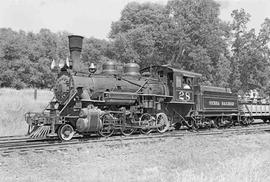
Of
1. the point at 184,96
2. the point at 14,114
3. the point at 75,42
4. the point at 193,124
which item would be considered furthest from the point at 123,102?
the point at 14,114

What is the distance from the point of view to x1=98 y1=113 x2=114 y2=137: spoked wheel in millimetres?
12891

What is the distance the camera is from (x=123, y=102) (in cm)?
1398

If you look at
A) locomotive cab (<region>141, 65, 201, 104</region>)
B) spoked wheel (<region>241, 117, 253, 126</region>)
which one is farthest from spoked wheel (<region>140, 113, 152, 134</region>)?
spoked wheel (<region>241, 117, 253, 126</region>)

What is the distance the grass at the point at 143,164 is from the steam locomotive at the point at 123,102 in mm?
1872

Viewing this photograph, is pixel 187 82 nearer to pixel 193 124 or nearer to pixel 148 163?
pixel 193 124

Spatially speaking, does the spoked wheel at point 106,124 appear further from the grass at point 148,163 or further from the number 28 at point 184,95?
the number 28 at point 184,95

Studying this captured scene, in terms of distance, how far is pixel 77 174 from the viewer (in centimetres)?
768

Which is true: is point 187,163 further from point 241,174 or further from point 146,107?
point 146,107

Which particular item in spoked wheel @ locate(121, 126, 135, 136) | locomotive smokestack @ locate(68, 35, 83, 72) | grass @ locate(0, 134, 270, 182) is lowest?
grass @ locate(0, 134, 270, 182)

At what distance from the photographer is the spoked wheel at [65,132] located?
11.8 metres

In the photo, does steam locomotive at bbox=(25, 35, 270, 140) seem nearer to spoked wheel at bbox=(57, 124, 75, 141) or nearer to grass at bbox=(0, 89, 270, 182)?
spoked wheel at bbox=(57, 124, 75, 141)

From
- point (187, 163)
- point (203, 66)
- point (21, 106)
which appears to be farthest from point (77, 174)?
point (203, 66)

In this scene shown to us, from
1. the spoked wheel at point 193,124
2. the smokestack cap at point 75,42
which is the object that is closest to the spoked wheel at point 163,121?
the spoked wheel at point 193,124

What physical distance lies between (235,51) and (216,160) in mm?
35226
